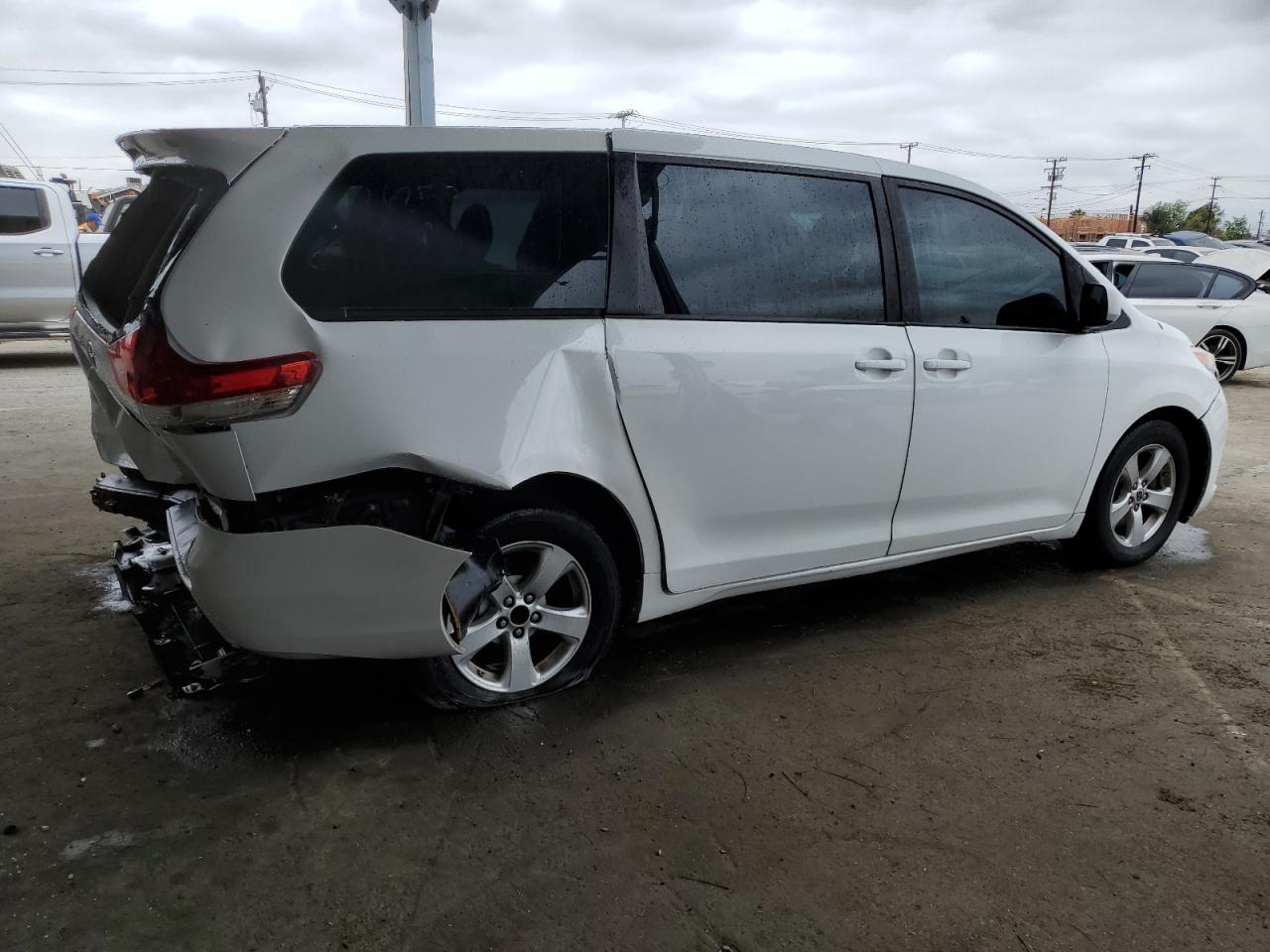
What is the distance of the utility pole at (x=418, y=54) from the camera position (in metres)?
7.86

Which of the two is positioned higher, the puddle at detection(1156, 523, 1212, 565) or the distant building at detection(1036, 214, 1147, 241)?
the distant building at detection(1036, 214, 1147, 241)

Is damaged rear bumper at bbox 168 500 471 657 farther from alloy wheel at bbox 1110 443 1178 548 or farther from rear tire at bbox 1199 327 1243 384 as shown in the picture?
rear tire at bbox 1199 327 1243 384

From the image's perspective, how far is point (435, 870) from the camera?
7.67ft

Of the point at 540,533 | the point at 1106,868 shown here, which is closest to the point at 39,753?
the point at 540,533

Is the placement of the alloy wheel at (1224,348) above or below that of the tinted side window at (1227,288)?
below

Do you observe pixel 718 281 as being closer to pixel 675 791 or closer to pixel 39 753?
pixel 675 791

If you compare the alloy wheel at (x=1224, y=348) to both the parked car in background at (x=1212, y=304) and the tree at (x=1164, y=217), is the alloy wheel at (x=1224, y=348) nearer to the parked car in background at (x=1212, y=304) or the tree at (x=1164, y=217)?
the parked car in background at (x=1212, y=304)

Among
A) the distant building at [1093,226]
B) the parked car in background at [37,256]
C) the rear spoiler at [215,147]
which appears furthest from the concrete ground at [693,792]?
the distant building at [1093,226]

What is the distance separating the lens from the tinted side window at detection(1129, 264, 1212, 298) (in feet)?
36.3

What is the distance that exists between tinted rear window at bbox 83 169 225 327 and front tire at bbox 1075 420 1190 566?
367 centimetres

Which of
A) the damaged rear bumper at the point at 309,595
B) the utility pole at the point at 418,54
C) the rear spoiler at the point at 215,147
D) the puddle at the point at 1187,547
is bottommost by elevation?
the puddle at the point at 1187,547

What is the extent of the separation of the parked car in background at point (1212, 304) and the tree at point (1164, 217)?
72.9 m

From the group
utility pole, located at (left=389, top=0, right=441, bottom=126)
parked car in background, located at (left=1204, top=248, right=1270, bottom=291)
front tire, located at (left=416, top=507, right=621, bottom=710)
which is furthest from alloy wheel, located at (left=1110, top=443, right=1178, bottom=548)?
parked car in background, located at (left=1204, top=248, right=1270, bottom=291)

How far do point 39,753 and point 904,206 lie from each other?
3.35 m
